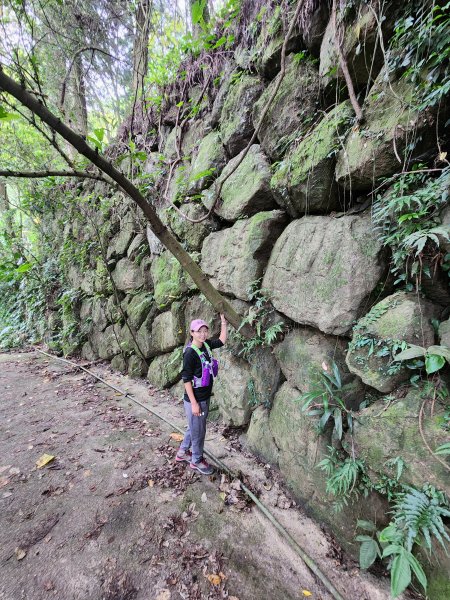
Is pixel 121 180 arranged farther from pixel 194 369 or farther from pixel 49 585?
pixel 49 585

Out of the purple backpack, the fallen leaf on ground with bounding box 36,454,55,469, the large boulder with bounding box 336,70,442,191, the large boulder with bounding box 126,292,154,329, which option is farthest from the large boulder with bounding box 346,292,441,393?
the large boulder with bounding box 126,292,154,329

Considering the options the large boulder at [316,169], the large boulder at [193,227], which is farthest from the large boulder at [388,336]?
the large boulder at [193,227]

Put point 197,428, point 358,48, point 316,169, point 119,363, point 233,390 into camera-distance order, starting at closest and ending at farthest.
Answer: point 358,48, point 316,169, point 197,428, point 233,390, point 119,363

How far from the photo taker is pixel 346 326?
2.68 m

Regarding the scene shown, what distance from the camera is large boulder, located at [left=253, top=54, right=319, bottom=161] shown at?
3279 millimetres

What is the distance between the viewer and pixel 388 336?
7.68 feet

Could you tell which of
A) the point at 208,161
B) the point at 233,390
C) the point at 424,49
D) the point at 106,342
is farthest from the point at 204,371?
the point at 106,342

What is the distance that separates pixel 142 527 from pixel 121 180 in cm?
337

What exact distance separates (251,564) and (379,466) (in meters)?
1.38

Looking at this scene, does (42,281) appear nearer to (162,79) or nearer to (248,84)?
(162,79)

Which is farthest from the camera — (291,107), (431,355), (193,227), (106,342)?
(106,342)

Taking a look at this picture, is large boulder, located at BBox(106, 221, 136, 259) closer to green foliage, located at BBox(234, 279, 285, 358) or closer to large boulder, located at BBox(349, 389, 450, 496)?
green foliage, located at BBox(234, 279, 285, 358)

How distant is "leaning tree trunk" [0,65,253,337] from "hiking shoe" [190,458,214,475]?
1.67m

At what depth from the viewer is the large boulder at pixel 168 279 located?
5355 mm
